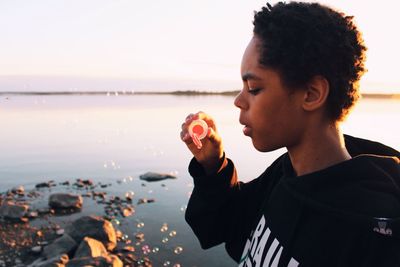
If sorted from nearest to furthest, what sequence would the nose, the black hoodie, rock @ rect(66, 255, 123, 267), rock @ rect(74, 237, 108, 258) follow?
the black hoodie < the nose < rock @ rect(66, 255, 123, 267) < rock @ rect(74, 237, 108, 258)

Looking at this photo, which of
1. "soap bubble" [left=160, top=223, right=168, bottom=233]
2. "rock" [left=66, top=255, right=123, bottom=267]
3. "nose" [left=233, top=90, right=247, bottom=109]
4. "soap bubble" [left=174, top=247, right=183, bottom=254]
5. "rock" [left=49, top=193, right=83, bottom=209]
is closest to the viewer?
"nose" [left=233, top=90, right=247, bottom=109]

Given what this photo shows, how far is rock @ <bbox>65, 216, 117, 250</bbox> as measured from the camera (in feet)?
34.1

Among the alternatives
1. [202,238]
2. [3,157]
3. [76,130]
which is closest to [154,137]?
[76,130]

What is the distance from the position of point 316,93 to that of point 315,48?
0.27 metres

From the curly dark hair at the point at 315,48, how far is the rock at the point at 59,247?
891 cm

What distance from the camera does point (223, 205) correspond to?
2.98 metres

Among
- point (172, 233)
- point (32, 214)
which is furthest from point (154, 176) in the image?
point (172, 233)

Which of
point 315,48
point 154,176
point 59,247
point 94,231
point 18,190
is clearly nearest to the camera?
point 315,48

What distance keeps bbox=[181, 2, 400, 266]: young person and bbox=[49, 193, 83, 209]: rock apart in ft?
38.6

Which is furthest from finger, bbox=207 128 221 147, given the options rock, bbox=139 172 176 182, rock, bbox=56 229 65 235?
rock, bbox=139 172 176 182

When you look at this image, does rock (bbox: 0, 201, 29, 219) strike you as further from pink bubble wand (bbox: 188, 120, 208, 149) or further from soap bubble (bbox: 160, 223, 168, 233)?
pink bubble wand (bbox: 188, 120, 208, 149)

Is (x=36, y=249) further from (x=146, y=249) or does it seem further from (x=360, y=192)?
(x=360, y=192)

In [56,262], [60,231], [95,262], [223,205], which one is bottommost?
[60,231]

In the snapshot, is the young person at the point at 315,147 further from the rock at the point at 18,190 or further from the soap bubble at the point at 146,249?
the rock at the point at 18,190
